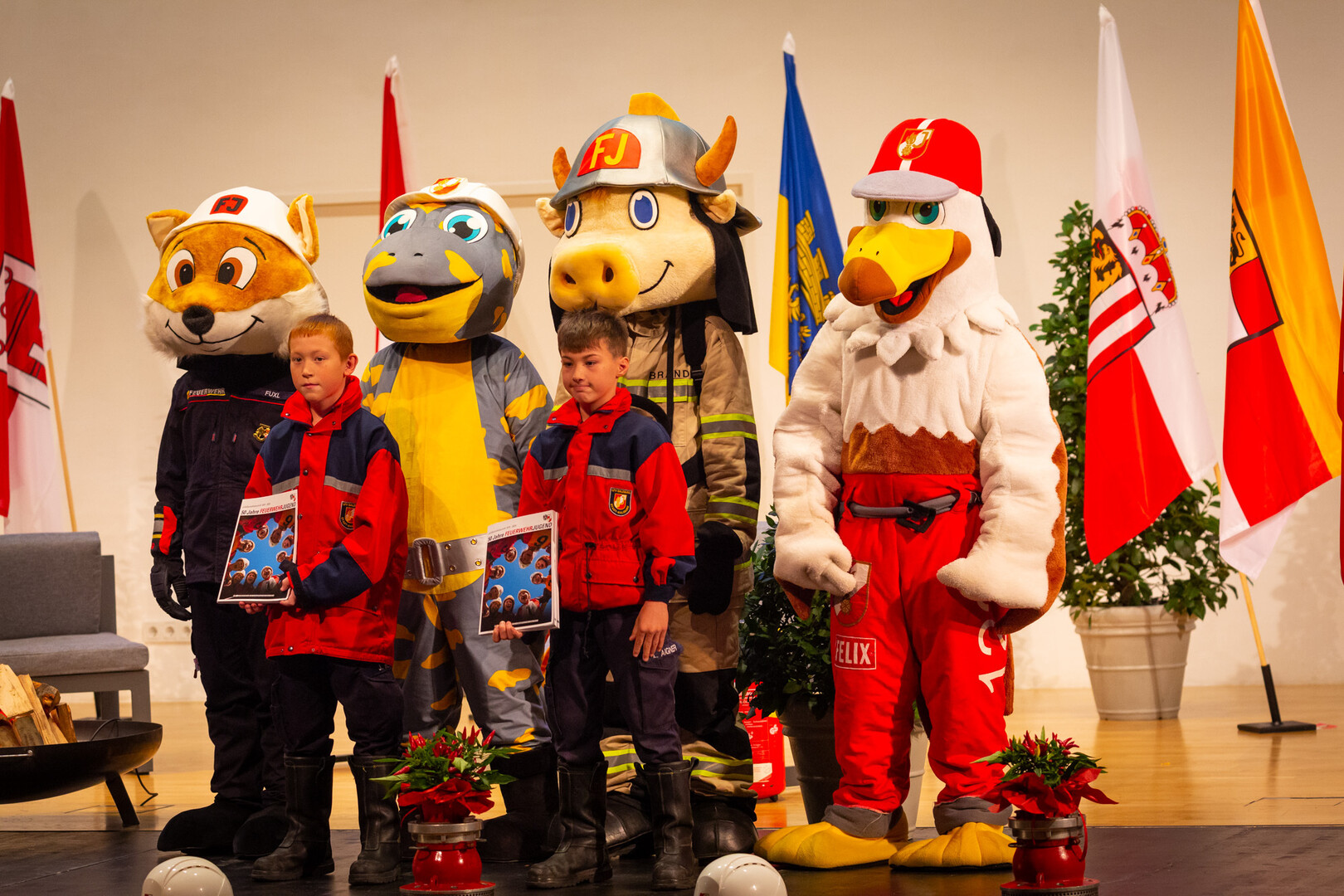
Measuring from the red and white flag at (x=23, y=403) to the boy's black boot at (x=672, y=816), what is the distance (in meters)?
4.60

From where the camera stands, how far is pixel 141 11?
7176mm

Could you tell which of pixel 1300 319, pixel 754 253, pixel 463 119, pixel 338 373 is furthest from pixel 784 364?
pixel 338 373

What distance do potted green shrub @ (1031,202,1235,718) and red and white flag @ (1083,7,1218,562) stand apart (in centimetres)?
44

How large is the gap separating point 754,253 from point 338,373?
402 cm

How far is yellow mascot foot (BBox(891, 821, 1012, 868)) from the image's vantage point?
263 centimetres

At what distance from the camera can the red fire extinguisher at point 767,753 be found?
13.1 ft

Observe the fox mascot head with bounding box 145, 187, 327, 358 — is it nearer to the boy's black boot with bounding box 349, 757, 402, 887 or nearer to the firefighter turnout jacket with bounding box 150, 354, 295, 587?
the firefighter turnout jacket with bounding box 150, 354, 295, 587

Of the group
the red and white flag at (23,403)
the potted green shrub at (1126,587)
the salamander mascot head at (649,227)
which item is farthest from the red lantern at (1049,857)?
the red and white flag at (23,403)

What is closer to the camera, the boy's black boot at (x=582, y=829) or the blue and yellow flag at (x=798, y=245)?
the boy's black boot at (x=582, y=829)

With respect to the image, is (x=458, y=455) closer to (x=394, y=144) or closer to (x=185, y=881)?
(x=185, y=881)

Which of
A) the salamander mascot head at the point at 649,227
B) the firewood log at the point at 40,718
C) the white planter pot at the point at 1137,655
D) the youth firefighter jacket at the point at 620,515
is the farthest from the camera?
the white planter pot at the point at 1137,655

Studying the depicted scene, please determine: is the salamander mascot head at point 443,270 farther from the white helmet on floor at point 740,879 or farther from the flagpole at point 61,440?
the flagpole at point 61,440

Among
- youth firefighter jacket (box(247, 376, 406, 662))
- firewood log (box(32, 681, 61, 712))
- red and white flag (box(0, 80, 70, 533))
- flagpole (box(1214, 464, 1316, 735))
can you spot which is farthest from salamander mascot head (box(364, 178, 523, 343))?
red and white flag (box(0, 80, 70, 533))

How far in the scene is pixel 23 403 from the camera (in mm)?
6281
